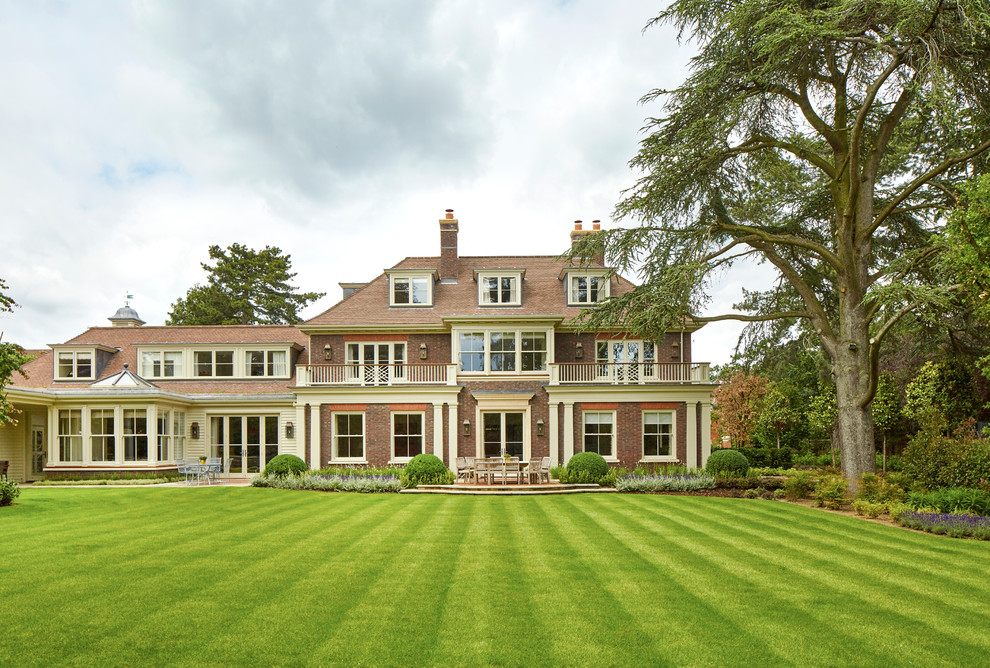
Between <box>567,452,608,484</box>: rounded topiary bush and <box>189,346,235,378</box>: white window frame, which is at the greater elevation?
<box>189,346,235,378</box>: white window frame

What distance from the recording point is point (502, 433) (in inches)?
959

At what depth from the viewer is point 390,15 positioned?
14625mm

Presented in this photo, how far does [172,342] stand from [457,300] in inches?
518

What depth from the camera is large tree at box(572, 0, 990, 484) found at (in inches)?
559

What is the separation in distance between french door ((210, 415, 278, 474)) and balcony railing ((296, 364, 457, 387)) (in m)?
3.14

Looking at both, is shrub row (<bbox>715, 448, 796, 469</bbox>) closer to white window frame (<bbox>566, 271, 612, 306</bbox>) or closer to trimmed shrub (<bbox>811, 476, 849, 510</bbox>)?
white window frame (<bbox>566, 271, 612, 306</bbox>)

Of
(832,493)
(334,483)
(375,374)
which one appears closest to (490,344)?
(375,374)

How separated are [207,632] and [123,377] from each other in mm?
21983

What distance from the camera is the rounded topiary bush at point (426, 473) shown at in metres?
20.6

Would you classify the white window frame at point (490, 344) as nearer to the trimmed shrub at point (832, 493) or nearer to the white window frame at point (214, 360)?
the white window frame at point (214, 360)

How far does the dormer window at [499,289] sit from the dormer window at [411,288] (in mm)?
2193

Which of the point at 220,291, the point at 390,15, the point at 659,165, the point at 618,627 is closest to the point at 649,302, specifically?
the point at 659,165

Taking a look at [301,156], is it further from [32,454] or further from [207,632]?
[32,454]

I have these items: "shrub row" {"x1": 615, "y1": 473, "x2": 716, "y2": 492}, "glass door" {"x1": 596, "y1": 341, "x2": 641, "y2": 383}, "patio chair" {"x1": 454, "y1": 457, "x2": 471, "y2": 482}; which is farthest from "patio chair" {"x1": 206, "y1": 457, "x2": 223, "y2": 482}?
"glass door" {"x1": 596, "y1": 341, "x2": 641, "y2": 383}
